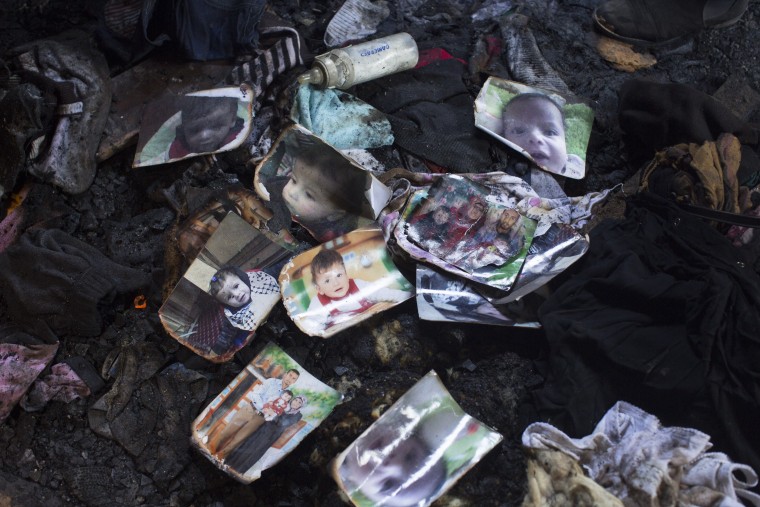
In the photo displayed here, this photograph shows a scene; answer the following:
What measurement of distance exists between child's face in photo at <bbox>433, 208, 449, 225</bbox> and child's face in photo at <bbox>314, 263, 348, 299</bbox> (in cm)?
29

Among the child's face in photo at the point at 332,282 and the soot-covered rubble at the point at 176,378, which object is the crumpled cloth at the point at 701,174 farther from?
the child's face in photo at the point at 332,282

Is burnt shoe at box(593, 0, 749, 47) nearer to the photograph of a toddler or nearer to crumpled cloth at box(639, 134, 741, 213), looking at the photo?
the photograph of a toddler

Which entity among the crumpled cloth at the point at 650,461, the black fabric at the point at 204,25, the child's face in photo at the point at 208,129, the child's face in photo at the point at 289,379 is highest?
the black fabric at the point at 204,25

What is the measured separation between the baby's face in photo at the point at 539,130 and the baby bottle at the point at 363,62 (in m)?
0.36

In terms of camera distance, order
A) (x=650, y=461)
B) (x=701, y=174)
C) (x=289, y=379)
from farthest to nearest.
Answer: (x=701, y=174)
(x=289, y=379)
(x=650, y=461)

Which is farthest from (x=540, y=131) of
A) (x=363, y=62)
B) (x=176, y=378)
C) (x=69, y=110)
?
(x=69, y=110)

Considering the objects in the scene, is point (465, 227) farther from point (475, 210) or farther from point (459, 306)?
point (459, 306)

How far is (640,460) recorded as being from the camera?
146 centimetres

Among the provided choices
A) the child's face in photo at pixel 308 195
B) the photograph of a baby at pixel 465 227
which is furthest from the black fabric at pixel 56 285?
the photograph of a baby at pixel 465 227

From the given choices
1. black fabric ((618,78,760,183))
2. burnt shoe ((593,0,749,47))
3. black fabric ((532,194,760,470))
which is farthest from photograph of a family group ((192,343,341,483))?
burnt shoe ((593,0,749,47))

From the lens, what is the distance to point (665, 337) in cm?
161

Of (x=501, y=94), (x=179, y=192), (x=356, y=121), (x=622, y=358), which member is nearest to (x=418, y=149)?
(x=356, y=121)

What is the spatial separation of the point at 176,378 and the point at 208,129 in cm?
70

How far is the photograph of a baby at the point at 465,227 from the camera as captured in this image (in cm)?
179
